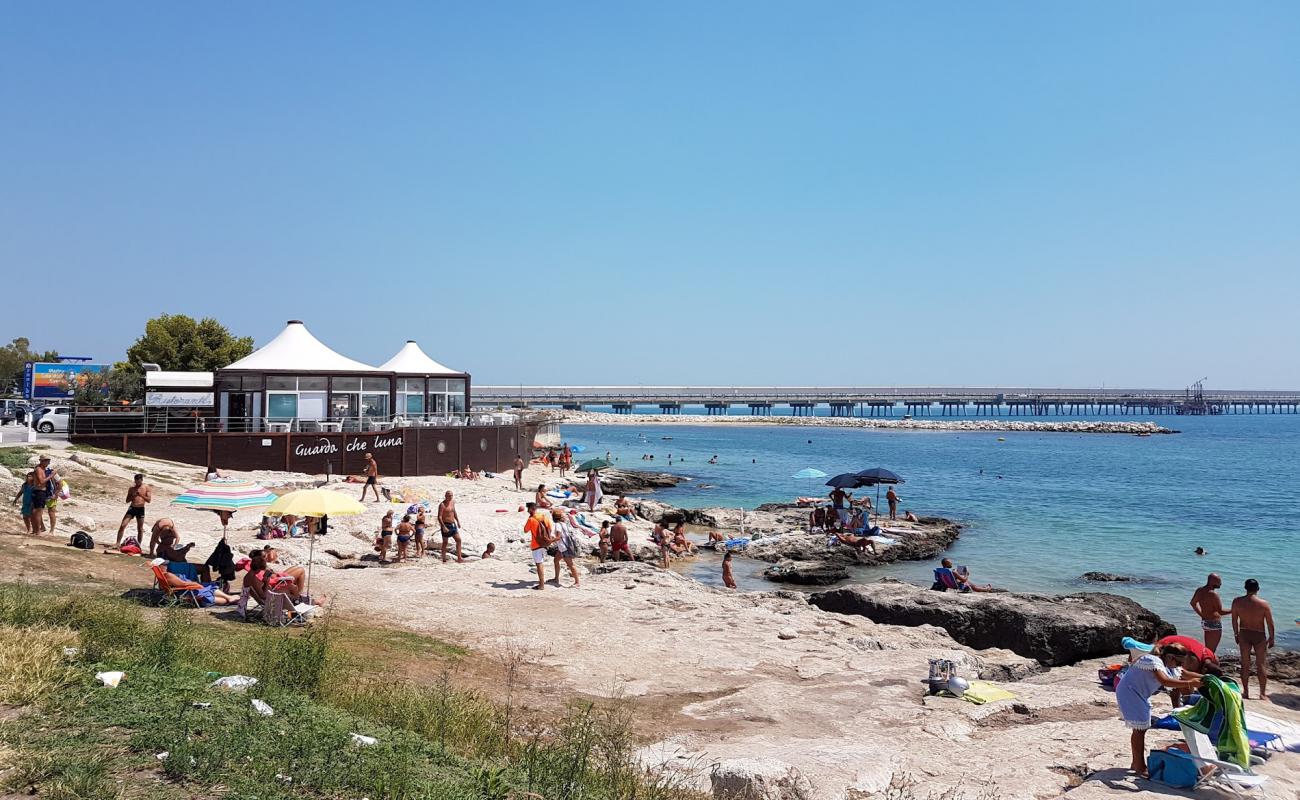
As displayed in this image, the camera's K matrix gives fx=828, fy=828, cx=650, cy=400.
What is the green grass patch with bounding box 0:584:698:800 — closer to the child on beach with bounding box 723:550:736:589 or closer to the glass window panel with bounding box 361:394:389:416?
the child on beach with bounding box 723:550:736:589

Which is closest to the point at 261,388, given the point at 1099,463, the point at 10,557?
the point at 10,557

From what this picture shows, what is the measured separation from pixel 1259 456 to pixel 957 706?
8112cm

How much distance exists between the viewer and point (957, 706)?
9867mm

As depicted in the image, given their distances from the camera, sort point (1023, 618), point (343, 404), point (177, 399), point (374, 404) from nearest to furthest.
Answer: point (1023, 618)
point (177, 399)
point (343, 404)
point (374, 404)

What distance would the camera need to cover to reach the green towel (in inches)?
283

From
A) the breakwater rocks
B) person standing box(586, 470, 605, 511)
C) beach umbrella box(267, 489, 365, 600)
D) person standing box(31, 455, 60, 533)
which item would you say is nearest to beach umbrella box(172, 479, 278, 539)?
beach umbrella box(267, 489, 365, 600)

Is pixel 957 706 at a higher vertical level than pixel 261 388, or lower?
lower

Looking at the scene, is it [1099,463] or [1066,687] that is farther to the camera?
[1099,463]

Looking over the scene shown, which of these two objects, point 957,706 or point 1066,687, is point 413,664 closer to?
point 957,706

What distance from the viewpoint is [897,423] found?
133 m

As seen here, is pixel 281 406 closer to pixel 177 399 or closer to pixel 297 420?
pixel 297 420

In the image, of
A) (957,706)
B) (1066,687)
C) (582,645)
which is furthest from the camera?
(582,645)

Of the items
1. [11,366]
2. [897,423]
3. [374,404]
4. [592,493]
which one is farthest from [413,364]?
[897,423]

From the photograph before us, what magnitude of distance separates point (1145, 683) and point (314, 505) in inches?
416
